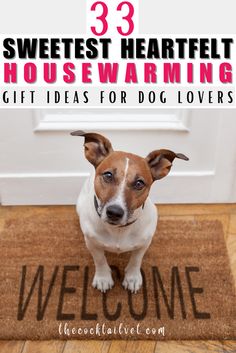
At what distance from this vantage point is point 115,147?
2.15 metres

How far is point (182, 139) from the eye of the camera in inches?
83.1

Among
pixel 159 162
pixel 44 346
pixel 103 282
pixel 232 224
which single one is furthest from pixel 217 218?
pixel 44 346

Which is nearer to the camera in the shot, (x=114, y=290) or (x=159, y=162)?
(x=159, y=162)

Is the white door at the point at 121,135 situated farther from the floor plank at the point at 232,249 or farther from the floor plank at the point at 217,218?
the floor plank at the point at 232,249

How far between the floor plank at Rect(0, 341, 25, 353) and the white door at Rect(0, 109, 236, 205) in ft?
2.78

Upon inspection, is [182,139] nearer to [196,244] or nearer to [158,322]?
[196,244]

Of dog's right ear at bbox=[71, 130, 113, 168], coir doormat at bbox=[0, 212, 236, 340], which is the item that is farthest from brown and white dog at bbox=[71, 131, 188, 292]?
coir doormat at bbox=[0, 212, 236, 340]

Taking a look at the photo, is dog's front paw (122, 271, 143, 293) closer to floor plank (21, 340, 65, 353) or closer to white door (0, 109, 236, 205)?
floor plank (21, 340, 65, 353)

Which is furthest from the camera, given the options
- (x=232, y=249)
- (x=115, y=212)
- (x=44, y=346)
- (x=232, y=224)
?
(x=232, y=224)

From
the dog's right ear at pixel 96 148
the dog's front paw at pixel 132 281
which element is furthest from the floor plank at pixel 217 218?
the dog's right ear at pixel 96 148

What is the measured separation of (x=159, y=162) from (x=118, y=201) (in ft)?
0.82

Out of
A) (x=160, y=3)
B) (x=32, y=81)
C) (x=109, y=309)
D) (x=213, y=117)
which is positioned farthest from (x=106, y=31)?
(x=109, y=309)

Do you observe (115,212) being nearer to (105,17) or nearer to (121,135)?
(121,135)

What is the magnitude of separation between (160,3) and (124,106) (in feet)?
1.62
